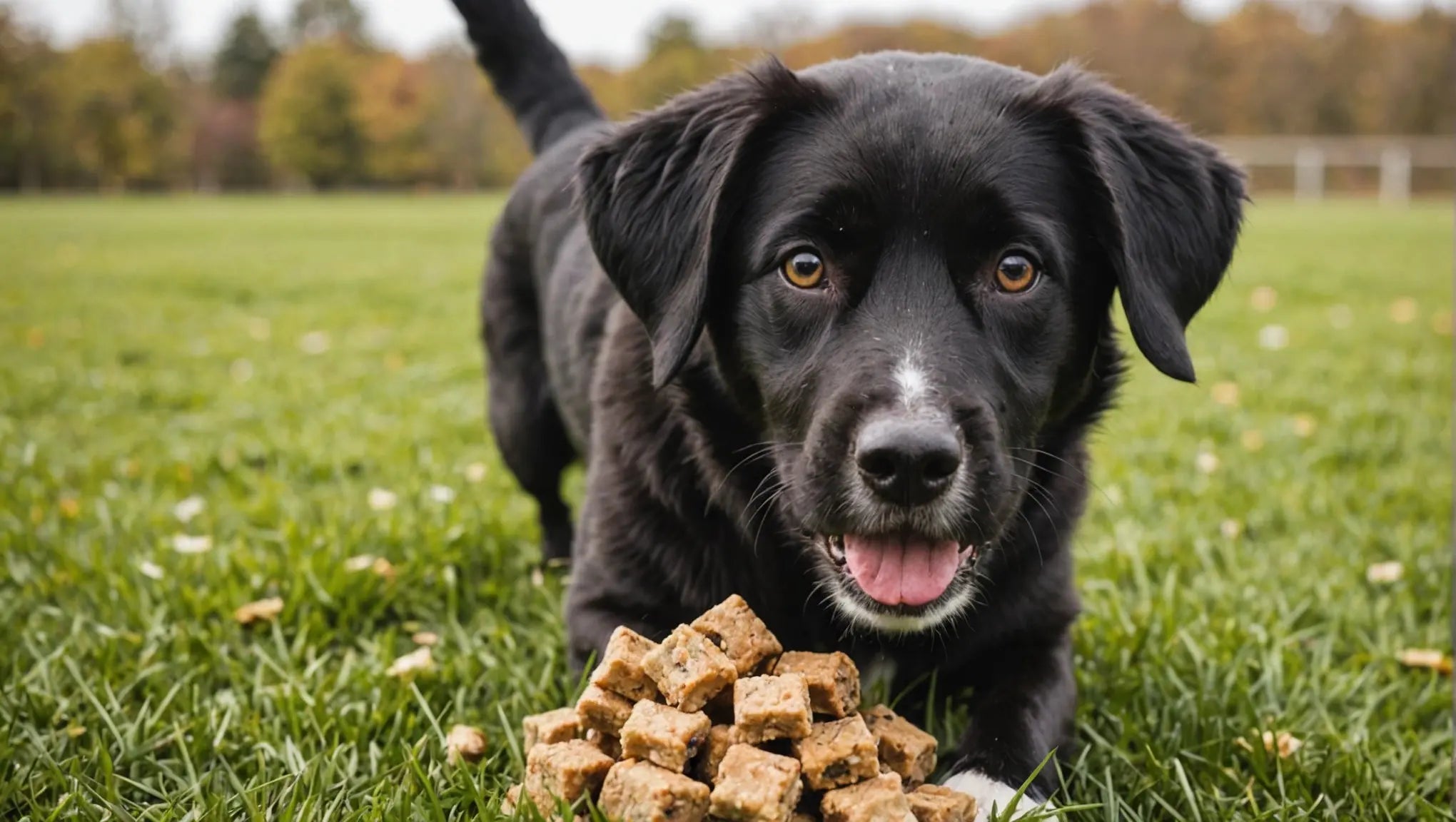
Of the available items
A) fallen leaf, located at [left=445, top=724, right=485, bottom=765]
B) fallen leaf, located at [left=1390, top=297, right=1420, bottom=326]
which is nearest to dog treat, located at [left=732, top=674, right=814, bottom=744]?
fallen leaf, located at [left=445, top=724, right=485, bottom=765]

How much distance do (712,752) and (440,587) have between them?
5.38 feet

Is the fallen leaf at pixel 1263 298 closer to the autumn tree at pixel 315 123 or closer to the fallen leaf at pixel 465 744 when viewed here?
the fallen leaf at pixel 465 744

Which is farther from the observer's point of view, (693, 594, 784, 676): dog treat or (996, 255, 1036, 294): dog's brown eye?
(996, 255, 1036, 294): dog's brown eye

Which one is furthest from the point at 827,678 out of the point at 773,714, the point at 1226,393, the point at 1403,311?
the point at 1403,311

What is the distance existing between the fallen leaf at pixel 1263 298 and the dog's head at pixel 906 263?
7.76 meters

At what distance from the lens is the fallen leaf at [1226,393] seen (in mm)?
6098

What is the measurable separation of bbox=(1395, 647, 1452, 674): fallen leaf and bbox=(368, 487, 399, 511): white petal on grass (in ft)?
10.2

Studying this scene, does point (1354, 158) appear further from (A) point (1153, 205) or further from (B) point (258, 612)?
(B) point (258, 612)

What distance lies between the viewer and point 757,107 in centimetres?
249

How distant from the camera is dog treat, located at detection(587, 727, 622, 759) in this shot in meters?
2.06

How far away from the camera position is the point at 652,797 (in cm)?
181

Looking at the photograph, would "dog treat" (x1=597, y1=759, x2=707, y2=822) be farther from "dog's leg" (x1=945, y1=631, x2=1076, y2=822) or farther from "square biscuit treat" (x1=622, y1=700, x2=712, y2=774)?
"dog's leg" (x1=945, y1=631, x2=1076, y2=822)

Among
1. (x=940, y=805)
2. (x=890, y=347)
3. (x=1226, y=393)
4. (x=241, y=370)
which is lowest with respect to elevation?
(x=1226, y=393)

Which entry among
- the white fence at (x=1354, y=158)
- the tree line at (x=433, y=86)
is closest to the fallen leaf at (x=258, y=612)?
the white fence at (x=1354, y=158)
